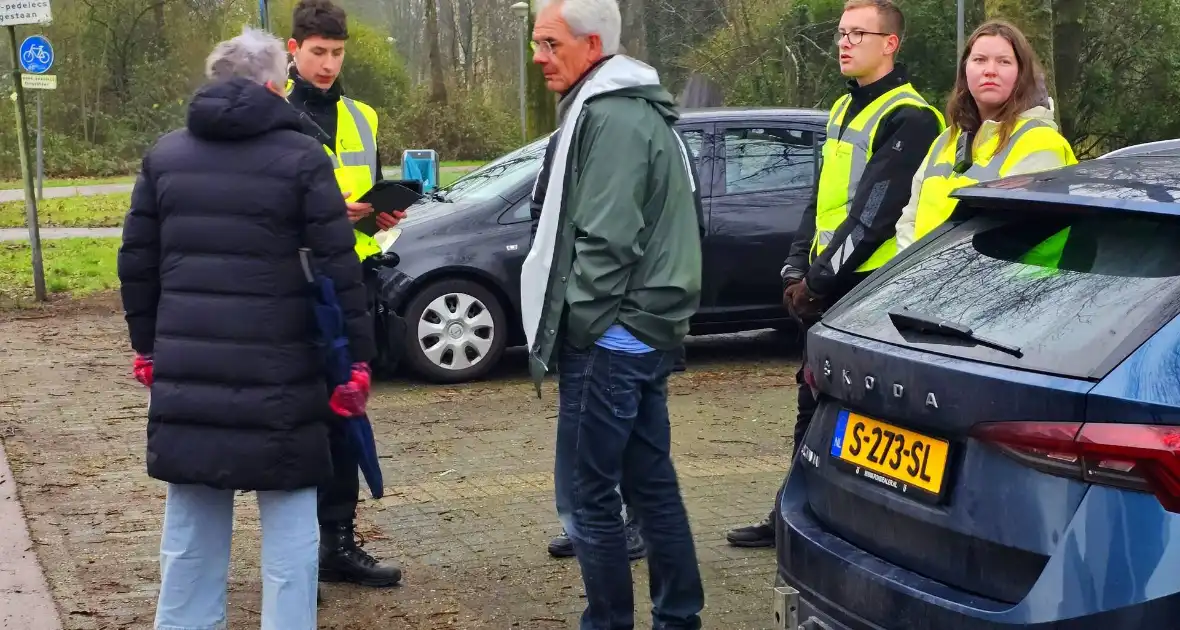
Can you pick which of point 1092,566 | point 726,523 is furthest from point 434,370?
point 1092,566

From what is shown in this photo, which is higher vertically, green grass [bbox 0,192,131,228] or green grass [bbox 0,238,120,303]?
green grass [bbox 0,238,120,303]

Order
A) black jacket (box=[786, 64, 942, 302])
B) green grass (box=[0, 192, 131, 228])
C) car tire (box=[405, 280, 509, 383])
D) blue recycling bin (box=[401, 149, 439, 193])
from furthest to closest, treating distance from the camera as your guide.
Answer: green grass (box=[0, 192, 131, 228])
blue recycling bin (box=[401, 149, 439, 193])
car tire (box=[405, 280, 509, 383])
black jacket (box=[786, 64, 942, 302])

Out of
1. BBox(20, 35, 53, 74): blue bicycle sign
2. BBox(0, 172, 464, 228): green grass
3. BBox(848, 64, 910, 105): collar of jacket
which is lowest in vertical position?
BBox(0, 172, 464, 228): green grass

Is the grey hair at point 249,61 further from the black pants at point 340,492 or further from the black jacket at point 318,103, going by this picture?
the black pants at point 340,492

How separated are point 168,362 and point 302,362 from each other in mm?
374

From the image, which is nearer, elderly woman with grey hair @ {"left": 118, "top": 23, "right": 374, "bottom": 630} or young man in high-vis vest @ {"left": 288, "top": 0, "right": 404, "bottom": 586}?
elderly woman with grey hair @ {"left": 118, "top": 23, "right": 374, "bottom": 630}

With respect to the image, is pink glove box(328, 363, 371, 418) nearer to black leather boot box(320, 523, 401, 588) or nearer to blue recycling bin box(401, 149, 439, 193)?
black leather boot box(320, 523, 401, 588)

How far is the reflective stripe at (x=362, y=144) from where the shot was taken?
4.78 metres

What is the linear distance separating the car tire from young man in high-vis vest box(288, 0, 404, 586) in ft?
11.7

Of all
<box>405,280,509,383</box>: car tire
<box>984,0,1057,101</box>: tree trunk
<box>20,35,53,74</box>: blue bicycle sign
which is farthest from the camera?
<box>20,35,53,74</box>: blue bicycle sign

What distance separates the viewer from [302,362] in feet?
11.6

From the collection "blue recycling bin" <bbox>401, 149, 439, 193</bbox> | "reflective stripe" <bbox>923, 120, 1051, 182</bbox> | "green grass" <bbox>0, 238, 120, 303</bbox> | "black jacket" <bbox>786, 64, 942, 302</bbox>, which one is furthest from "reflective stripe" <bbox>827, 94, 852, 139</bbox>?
"blue recycling bin" <bbox>401, 149, 439, 193</bbox>

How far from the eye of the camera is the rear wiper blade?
8.71 ft

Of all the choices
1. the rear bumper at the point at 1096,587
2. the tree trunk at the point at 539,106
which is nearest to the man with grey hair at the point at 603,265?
the rear bumper at the point at 1096,587
